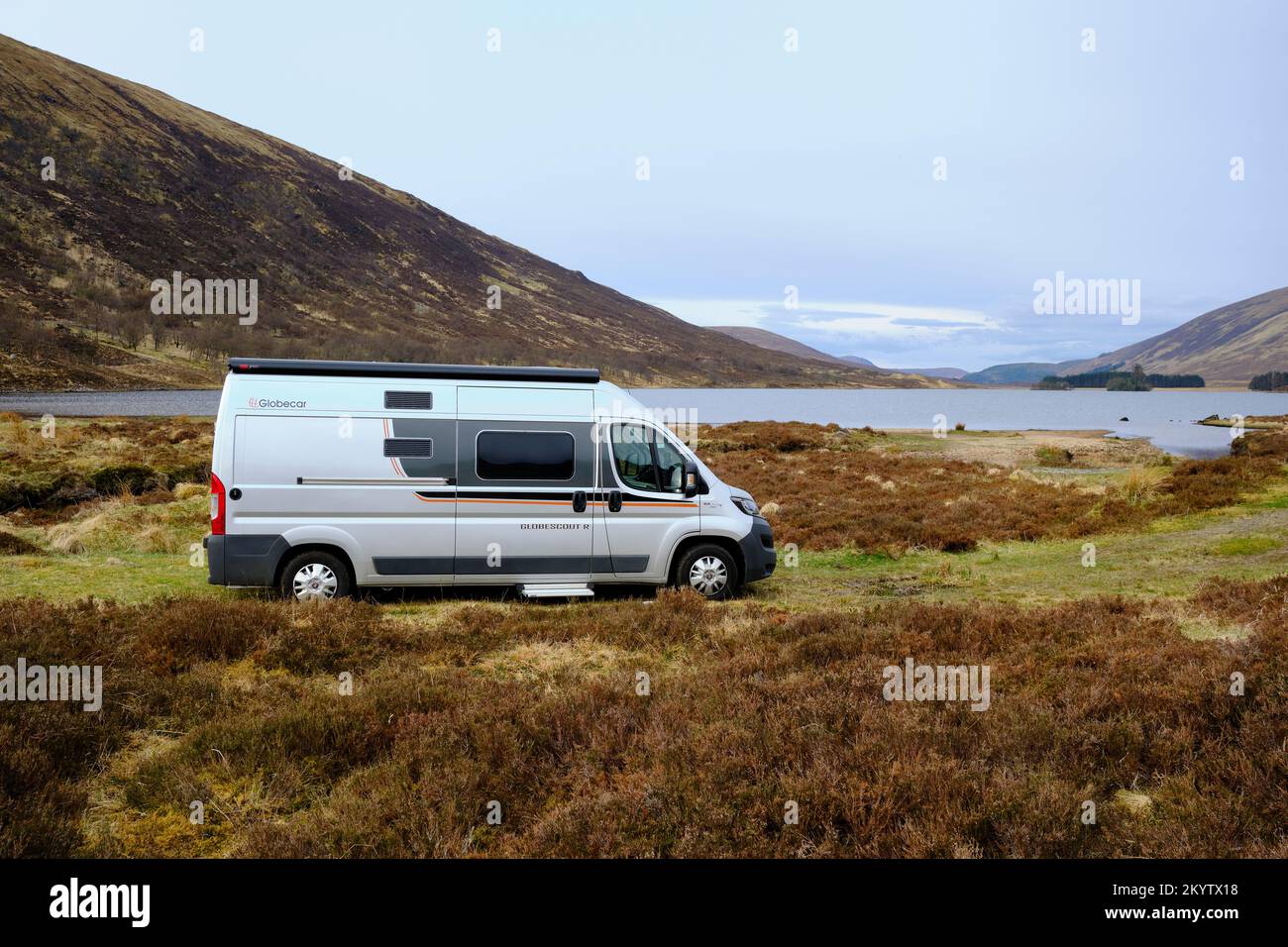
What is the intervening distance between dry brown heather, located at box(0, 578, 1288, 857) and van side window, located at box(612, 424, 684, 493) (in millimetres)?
3011

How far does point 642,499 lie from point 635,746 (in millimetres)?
5563

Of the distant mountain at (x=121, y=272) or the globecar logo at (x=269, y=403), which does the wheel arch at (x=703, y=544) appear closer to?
the globecar logo at (x=269, y=403)

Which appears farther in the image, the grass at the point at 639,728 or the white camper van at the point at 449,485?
the white camper van at the point at 449,485

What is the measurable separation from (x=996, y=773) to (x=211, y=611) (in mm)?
7582

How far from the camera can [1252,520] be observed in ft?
55.5

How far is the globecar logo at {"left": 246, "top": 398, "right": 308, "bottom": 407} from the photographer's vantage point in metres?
10.0

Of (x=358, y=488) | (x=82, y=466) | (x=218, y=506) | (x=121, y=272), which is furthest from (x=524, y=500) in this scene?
(x=121, y=272)

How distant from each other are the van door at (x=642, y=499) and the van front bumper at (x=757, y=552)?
817mm

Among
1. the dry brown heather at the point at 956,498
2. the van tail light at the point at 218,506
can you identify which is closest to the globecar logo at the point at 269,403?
the van tail light at the point at 218,506

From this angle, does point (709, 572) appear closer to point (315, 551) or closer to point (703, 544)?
point (703, 544)

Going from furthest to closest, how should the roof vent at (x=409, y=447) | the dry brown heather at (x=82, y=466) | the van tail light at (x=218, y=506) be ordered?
the dry brown heather at (x=82, y=466) → the roof vent at (x=409, y=447) → the van tail light at (x=218, y=506)

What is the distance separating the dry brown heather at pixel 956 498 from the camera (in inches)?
700
